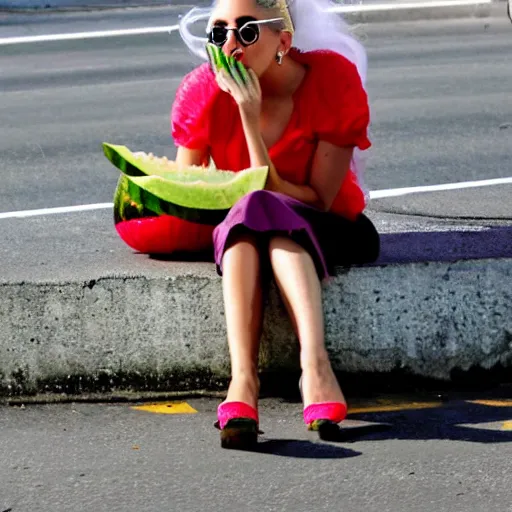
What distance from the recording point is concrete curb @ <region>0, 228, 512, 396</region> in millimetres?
4602

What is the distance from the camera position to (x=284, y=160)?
15.8ft

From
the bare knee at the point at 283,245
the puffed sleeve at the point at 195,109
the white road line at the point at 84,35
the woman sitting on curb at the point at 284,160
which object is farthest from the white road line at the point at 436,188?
the white road line at the point at 84,35

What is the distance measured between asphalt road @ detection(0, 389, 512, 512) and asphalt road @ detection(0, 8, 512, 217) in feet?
6.99

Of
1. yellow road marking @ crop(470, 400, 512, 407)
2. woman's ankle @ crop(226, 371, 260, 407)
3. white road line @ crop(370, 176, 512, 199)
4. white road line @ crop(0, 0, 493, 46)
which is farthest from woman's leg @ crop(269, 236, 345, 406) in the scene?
white road line @ crop(0, 0, 493, 46)

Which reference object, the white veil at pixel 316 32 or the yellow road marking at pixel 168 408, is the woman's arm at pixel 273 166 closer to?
the white veil at pixel 316 32

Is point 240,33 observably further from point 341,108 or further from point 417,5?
point 417,5

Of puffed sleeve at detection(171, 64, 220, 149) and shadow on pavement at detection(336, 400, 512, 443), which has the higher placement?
puffed sleeve at detection(171, 64, 220, 149)

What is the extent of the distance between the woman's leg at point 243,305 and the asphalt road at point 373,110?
2092 millimetres

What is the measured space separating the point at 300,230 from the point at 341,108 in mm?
478

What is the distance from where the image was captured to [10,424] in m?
4.43

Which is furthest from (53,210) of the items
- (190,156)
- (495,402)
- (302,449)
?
(302,449)

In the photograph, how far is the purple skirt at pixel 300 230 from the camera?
176 inches

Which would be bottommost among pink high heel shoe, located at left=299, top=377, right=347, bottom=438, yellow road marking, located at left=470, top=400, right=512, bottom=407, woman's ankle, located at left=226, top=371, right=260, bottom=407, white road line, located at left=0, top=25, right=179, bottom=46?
yellow road marking, located at left=470, top=400, right=512, bottom=407

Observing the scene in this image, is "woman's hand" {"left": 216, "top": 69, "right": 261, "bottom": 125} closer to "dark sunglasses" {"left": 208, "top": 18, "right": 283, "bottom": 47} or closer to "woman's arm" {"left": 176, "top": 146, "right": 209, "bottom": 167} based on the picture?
"dark sunglasses" {"left": 208, "top": 18, "right": 283, "bottom": 47}
